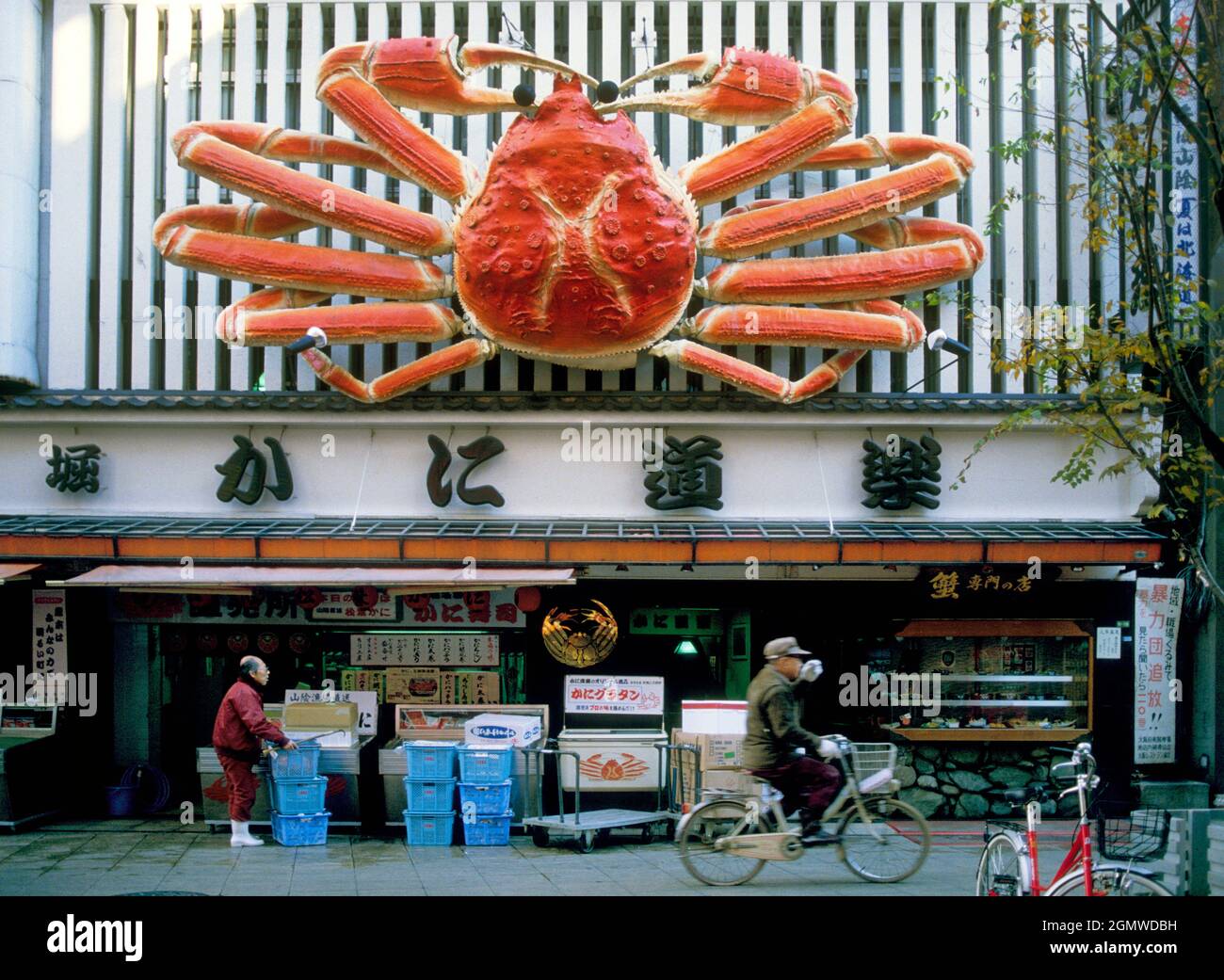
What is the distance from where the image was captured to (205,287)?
46.9ft

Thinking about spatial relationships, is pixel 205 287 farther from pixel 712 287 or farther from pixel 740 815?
pixel 740 815

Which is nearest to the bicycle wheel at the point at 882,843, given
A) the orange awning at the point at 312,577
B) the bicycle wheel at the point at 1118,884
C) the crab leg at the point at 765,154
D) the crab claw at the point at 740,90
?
the bicycle wheel at the point at 1118,884

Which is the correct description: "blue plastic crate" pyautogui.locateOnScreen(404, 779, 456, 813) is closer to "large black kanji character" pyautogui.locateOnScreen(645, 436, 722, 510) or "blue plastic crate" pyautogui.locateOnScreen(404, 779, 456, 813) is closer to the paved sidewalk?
the paved sidewalk

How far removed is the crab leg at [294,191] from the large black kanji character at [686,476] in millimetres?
3362

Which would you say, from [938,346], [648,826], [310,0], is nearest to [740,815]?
[648,826]

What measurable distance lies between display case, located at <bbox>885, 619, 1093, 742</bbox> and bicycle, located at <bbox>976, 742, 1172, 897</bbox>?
17.6 ft

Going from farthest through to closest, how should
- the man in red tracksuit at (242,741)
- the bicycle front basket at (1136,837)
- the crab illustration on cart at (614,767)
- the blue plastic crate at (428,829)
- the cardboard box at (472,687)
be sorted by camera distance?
1. the cardboard box at (472,687)
2. the crab illustration on cart at (614,767)
3. the blue plastic crate at (428,829)
4. the man in red tracksuit at (242,741)
5. the bicycle front basket at (1136,837)

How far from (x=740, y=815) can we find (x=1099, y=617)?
20.4 ft

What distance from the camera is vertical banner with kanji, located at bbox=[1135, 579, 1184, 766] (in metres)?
14.2

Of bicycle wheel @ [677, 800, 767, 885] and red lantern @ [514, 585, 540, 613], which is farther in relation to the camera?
red lantern @ [514, 585, 540, 613]

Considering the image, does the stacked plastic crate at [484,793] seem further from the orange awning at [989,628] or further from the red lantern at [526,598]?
the orange awning at [989,628]

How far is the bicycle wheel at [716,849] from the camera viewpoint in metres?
9.90

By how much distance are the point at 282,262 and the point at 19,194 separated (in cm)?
322

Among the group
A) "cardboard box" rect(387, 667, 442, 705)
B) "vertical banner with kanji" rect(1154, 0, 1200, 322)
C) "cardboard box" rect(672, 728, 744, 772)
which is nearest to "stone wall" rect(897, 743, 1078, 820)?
"cardboard box" rect(672, 728, 744, 772)
